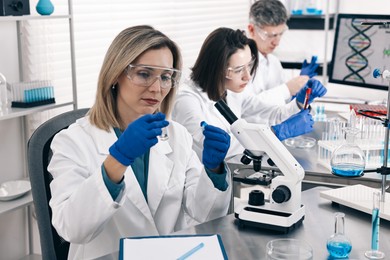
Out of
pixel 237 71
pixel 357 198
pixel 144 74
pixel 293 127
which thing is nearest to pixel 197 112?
pixel 237 71

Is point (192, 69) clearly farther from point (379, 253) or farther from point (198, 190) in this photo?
point (379, 253)

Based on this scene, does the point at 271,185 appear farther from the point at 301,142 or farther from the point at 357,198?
the point at 301,142

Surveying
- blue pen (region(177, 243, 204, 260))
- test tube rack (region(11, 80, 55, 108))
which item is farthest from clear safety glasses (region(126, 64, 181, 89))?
test tube rack (region(11, 80, 55, 108))

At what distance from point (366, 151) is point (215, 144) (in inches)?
A: 34.6

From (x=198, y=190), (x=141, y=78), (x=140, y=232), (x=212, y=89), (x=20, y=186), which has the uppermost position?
(x=141, y=78)

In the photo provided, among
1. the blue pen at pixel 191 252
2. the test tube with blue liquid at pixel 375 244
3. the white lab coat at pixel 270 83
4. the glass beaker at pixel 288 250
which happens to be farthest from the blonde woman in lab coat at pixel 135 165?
the white lab coat at pixel 270 83

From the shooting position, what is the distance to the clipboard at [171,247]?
1463 millimetres

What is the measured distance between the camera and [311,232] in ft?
5.54

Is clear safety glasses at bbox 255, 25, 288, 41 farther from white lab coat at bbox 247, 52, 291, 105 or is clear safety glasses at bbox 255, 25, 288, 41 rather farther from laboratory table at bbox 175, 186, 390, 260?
laboratory table at bbox 175, 186, 390, 260

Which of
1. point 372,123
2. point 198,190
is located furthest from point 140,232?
point 372,123

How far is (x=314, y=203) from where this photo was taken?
193cm

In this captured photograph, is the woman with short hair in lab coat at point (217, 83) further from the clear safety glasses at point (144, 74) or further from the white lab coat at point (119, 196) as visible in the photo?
the clear safety glasses at point (144, 74)

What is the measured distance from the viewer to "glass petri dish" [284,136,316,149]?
2721mm

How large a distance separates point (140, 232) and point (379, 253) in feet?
2.43
